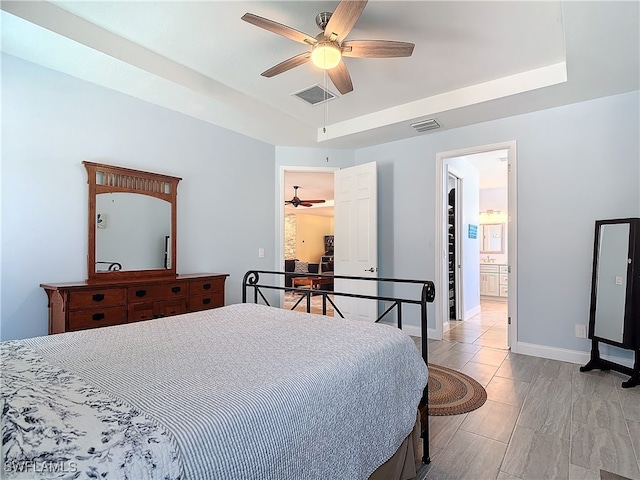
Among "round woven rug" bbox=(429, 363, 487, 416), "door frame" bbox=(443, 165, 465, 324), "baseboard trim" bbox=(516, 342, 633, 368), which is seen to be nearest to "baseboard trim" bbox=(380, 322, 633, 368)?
"baseboard trim" bbox=(516, 342, 633, 368)

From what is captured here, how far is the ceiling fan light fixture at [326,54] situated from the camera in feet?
6.89

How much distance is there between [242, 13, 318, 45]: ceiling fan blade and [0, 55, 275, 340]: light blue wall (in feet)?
6.09

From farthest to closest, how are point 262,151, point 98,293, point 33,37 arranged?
point 262,151 → point 98,293 → point 33,37

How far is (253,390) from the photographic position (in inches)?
36.6

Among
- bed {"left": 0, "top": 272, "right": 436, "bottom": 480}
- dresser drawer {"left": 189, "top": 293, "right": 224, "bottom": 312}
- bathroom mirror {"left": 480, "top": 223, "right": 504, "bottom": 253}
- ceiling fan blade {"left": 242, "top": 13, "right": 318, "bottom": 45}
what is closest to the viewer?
bed {"left": 0, "top": 272, "right": 436, "bottom": 480}

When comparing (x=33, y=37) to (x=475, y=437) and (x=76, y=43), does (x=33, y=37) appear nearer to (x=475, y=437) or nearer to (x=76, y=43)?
(x=76, y=43)

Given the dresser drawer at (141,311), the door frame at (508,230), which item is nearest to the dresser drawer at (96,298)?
the dresser drawer at (141,311)

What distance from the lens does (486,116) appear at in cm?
357

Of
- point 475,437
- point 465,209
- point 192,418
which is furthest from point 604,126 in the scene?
point 192,418

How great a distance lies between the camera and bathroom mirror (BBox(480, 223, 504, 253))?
25.8ft

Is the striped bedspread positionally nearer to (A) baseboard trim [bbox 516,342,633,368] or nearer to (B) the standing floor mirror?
(B) the standing floor mirror

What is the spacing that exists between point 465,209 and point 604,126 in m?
2.36

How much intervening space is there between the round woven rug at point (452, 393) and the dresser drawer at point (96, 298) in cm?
248

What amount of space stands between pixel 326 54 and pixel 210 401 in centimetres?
208
